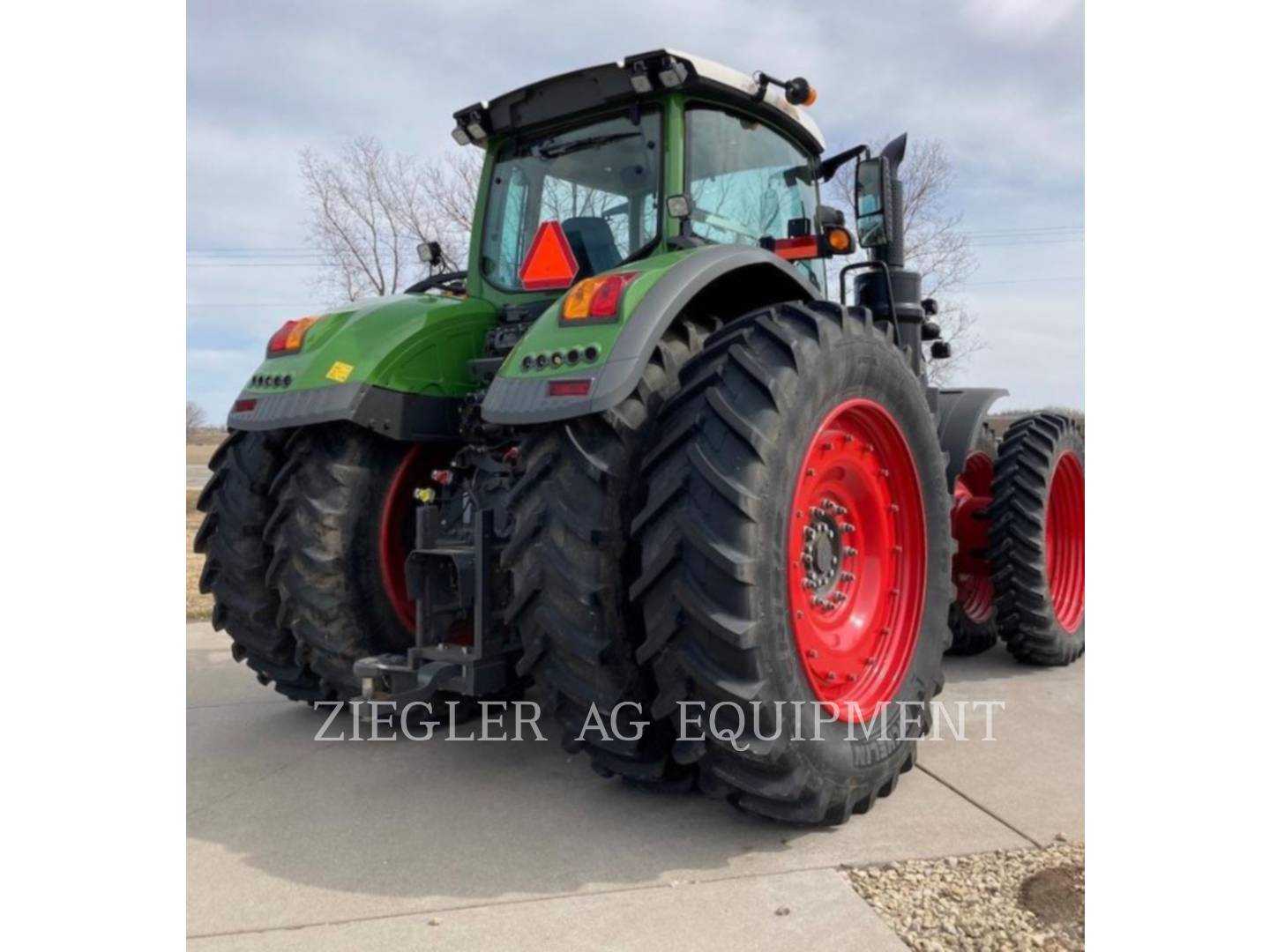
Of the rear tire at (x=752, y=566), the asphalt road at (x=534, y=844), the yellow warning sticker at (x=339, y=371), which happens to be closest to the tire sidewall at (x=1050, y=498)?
the asphalt road at (x=534, y=844)

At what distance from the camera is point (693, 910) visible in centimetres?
227

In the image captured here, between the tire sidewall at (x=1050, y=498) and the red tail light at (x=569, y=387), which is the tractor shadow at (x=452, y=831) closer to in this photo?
the red tail light at (x=569, y=387)

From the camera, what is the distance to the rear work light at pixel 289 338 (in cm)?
344

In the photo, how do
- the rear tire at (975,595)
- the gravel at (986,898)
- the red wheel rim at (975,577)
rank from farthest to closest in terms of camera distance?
1. the red wheel rim at (975,577)
2. the rear tire at (975,595)
3. the gravel at (986,898)

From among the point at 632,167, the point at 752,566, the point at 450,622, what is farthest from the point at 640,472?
the point at 632,167

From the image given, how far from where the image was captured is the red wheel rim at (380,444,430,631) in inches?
135

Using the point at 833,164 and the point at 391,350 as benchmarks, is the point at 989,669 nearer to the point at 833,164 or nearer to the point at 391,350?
the point at 833,164

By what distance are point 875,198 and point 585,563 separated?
76.1 inches

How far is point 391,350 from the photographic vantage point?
3354 millimetres

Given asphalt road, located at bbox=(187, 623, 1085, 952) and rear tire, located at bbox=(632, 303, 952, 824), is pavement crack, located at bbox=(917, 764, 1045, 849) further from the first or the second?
rear tire, located at bbox=(632, 303, 952, 824)

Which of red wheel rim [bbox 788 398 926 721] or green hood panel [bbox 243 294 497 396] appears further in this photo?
green hood panel [bbox 243 294 497 396]

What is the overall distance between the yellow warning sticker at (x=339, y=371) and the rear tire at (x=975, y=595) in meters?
3.10

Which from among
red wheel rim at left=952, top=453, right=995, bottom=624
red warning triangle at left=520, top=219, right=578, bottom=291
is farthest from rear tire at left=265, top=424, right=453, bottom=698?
red wheel rim at left=952, top=453, right=995, bottom=624

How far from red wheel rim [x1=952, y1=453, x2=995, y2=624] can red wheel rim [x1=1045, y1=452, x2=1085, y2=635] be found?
1.15ft
